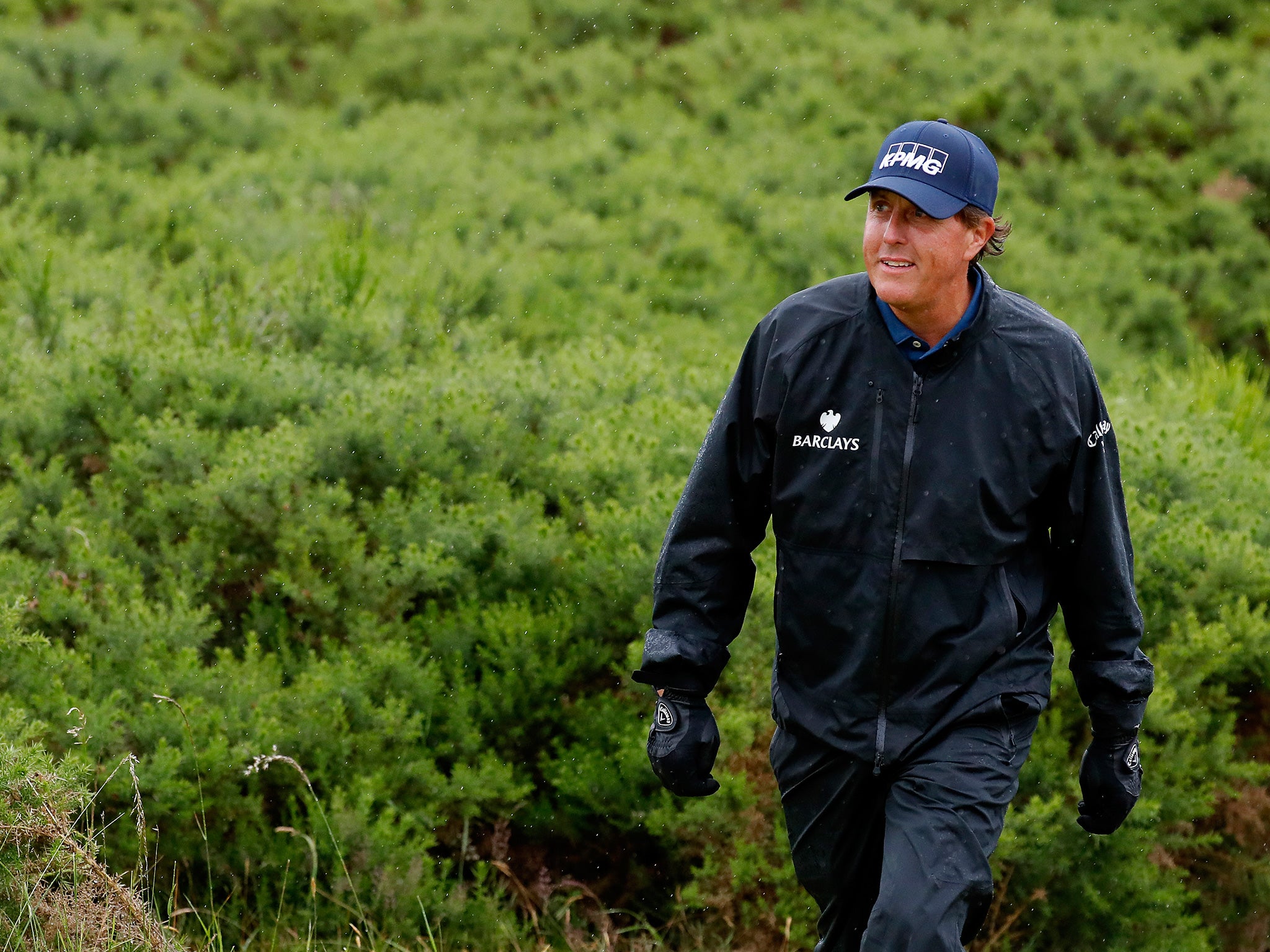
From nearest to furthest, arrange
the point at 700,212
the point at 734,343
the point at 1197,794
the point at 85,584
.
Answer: the point at 1197,794, the point at 85,584, the point at 734,343, the point at 700,212

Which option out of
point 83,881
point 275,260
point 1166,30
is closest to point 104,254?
point 275,260

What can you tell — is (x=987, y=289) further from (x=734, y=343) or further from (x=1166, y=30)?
(x=1166, y=30)

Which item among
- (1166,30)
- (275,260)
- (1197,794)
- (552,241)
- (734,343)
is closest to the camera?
(1197,794)

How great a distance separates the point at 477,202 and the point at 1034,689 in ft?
30.6

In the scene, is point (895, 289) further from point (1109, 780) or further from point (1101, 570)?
point (1109, 780)

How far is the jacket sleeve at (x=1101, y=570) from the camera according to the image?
320 centimetres

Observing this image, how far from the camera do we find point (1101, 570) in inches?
127

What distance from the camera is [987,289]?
3266 mm

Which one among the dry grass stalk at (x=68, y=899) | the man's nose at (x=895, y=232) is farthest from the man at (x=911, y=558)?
the dry grass stalk at (x=68, y=899)

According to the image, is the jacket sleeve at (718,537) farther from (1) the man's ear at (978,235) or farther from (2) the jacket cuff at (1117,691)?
(2) the jacket cuff at (1117,691)

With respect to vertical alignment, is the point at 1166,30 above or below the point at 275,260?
above

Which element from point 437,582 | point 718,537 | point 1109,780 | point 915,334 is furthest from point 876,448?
point 437,582

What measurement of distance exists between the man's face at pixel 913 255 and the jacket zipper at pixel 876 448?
24 cm

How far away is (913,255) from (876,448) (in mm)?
463
